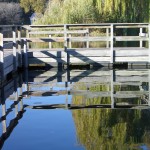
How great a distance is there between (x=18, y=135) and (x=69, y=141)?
75 centimetres

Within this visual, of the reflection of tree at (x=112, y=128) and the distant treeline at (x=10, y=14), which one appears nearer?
the reflection of tree at (x=112, y=128)

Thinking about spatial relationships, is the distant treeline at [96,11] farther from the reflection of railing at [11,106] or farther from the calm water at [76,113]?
the reflection of railing at [11,106]

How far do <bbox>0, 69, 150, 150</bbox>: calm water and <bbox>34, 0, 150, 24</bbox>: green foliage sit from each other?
6573 mm

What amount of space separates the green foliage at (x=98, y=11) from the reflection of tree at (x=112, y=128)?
10.1 metres

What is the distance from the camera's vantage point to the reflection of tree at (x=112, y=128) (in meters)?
5.12

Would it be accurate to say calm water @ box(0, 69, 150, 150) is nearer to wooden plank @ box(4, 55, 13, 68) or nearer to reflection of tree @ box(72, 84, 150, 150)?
reflection of tree @ box(72, 84, 150, 150)

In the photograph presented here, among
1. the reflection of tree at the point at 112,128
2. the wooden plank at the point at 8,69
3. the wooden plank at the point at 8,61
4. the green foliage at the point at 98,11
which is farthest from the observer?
the green foliage at the point at 98,11

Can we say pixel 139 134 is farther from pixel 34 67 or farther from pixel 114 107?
pixel 34 67

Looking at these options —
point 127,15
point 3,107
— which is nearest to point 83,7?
point 127,15

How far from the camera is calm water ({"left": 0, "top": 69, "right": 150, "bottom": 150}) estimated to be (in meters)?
5.22

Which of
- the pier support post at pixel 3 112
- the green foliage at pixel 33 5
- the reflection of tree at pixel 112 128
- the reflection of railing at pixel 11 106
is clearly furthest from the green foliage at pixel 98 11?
the green foliage at pixel 33 5

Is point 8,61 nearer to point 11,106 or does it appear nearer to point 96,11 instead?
point 11,106

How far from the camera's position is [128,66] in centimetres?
1345

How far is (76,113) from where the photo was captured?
6.82 metres
